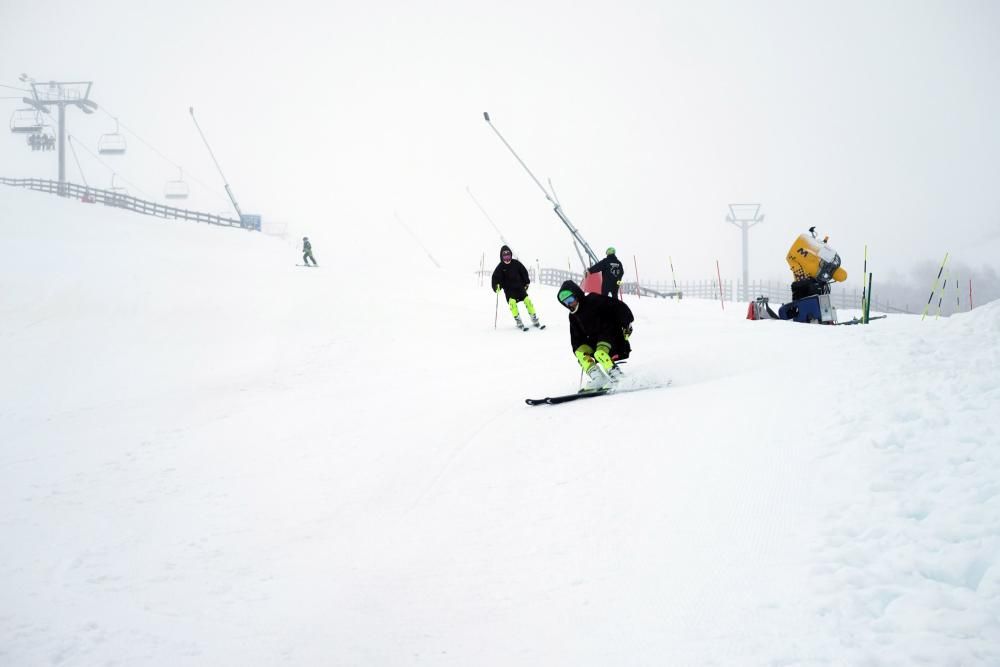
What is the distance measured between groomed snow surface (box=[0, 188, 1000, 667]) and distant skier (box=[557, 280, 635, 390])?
624 mm

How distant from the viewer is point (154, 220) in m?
31.0

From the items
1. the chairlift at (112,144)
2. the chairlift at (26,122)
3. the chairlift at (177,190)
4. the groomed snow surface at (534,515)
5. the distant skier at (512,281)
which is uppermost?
the chairlift at (26,122)

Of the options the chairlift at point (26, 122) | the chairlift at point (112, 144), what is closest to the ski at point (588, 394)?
the chairlift at point (112, 144)

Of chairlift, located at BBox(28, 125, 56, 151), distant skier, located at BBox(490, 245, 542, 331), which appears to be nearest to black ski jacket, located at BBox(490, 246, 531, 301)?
distant skier, located at BBox(490, 245, 542, 331)

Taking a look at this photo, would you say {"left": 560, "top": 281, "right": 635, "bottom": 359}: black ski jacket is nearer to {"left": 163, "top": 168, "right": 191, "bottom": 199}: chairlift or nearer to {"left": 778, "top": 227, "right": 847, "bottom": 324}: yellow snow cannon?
{"left": 778, "top": 227, "right": 847, "bottom": 324}: yellow snow cannon

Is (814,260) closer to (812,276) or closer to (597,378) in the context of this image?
(812,276)

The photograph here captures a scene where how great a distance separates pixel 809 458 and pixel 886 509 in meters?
0.79

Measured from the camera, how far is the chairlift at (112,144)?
38.1 m

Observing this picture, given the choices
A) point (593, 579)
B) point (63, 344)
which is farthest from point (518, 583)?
point (63, 344)

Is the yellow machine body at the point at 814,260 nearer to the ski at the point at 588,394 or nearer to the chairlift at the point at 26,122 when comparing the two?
the ski at the point at 588,394

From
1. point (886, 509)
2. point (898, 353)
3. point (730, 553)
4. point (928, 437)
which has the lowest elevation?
point (730, 553)

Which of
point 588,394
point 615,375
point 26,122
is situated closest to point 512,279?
point 615,375

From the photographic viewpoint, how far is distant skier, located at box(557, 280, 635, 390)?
23.4 feet

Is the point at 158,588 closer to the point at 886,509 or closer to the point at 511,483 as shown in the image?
the point at 511,483
